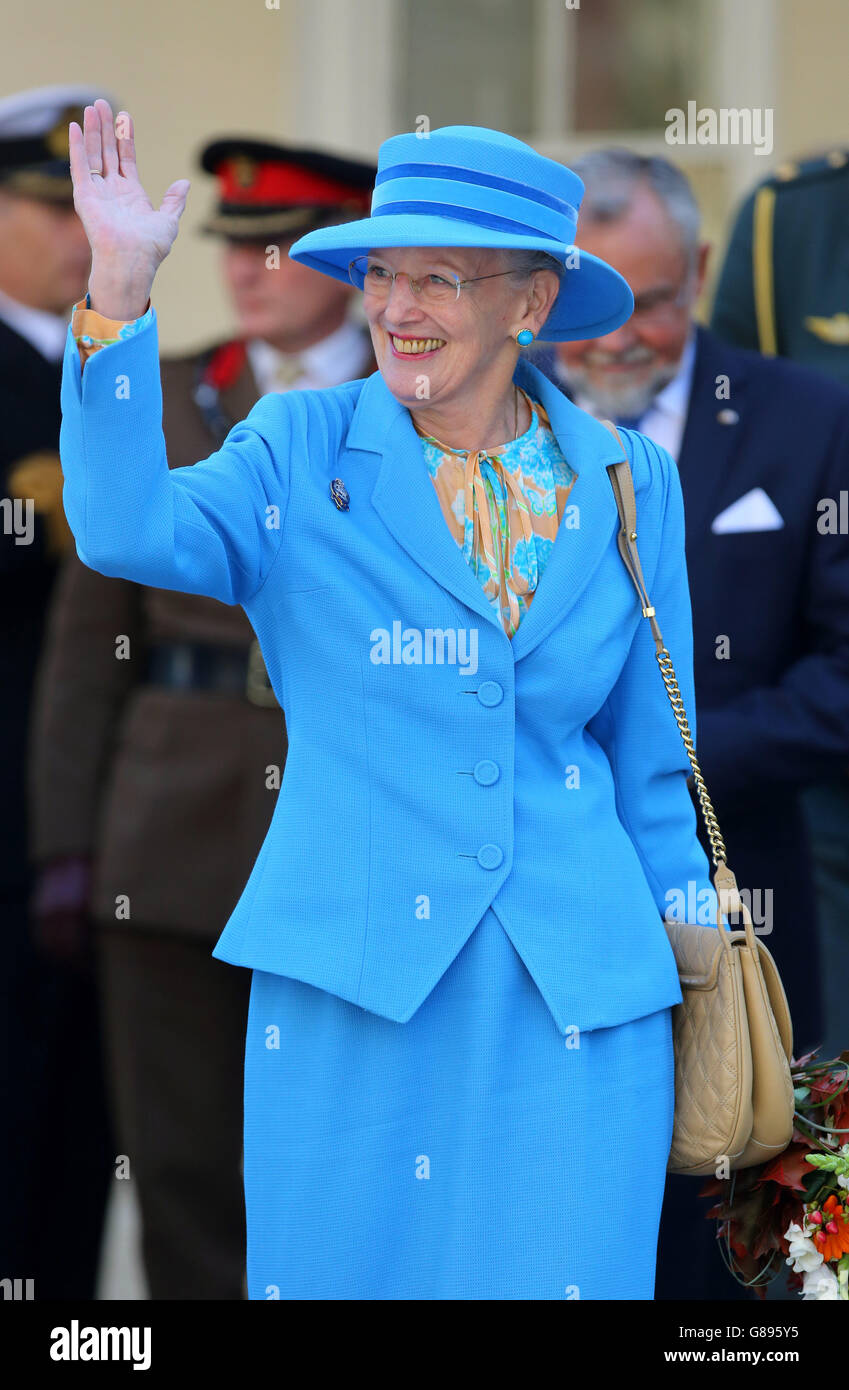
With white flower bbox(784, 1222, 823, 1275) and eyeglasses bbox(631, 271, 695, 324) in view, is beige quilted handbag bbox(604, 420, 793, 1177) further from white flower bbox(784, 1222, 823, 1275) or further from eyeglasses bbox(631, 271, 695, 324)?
eyeglasses bbox(631, 271, 695, 324)

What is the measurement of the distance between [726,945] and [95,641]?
74.3 inches

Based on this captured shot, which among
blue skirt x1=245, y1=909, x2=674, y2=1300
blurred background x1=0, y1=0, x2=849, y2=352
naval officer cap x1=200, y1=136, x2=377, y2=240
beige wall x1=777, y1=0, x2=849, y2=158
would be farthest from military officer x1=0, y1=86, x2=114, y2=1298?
beige wall x1=777, y1=0, x2=849, y2=158

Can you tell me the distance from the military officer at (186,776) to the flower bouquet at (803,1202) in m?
1.44

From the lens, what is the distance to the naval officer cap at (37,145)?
4055 mm

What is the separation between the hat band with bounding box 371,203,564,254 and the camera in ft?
7.14

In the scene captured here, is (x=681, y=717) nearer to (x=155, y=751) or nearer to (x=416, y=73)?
(x=155, y=751)

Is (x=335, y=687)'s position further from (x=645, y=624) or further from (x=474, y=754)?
(x=645, y=624)

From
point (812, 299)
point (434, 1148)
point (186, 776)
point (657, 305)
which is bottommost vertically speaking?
point (434, 1148)

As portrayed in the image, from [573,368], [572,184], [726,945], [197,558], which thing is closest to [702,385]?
[573,368]

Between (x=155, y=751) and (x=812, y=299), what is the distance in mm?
1656

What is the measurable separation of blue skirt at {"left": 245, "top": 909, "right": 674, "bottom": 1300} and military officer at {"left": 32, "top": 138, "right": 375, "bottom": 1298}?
1.48 meters

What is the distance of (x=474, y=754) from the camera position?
221 centimetres

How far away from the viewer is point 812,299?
13.0 ft

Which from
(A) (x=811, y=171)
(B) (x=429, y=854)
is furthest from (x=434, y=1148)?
(A) (x=811, y=171)
